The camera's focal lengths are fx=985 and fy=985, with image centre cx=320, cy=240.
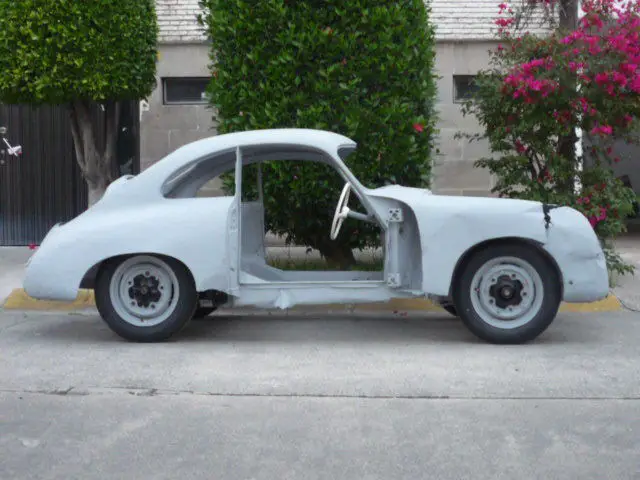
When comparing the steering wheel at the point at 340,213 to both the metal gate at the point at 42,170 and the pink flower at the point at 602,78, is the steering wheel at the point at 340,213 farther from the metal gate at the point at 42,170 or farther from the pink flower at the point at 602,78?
the metal gate at the point at 42,170

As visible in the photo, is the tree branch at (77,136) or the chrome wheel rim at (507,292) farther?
the tree branch at (77,136)

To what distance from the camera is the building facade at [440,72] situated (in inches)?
558

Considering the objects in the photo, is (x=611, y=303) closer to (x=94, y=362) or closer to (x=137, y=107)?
(x=94, y=362)

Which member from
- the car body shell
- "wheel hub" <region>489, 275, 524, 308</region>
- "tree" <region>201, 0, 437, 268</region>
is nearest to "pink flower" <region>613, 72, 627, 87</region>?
"tree" <region>201, 0, 437, 268</region>

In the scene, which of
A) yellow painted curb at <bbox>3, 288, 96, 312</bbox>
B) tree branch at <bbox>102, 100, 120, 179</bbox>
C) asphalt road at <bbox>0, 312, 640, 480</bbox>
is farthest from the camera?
tree branch at <bbox>102, 100, 120, 179</bbox>

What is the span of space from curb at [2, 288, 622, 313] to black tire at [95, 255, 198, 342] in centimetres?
168

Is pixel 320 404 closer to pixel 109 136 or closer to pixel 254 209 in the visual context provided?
pixel 254 209

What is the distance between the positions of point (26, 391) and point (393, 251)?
9.26 feet

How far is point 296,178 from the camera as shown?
31.6 ft

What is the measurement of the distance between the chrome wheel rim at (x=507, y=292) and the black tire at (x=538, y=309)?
0.03 meters

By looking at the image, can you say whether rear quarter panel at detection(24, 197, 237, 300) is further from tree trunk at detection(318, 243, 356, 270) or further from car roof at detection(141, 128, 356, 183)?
tree trunk at detection(318, 243, 356, 270)

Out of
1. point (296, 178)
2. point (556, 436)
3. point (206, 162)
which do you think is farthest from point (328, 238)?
point (556, 436)

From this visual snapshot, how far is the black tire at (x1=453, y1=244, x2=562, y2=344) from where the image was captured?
23.5 ft

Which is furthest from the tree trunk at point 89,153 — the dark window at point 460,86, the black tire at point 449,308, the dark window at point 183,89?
the dark window at point 460,86
